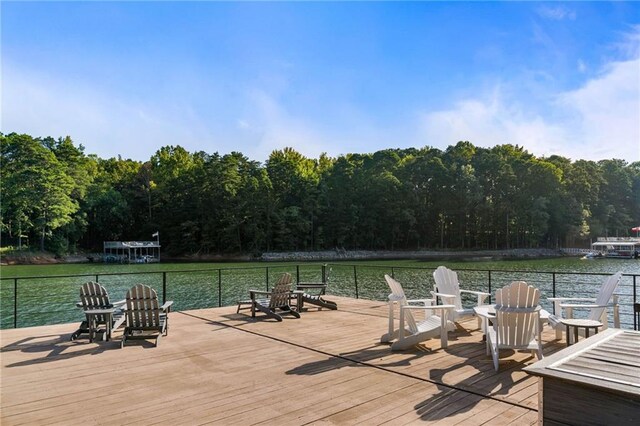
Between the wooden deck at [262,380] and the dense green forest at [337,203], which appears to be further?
the dense green forest at [337,203]

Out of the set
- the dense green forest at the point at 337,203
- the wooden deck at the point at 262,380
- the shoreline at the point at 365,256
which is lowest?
the shoreline at the point at 365,256

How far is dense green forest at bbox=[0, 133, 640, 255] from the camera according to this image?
4874 cm

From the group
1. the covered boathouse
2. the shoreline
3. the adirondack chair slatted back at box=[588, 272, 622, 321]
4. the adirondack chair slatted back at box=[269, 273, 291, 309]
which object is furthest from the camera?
the shoreline

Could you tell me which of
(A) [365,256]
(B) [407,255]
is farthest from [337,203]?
(B) [407,255]

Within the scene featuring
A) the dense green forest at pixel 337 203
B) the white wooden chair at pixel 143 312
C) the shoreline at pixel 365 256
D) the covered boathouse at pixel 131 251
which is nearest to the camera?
the white wooden chair at pixel 143 312

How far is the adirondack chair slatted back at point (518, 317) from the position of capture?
13.5 feet

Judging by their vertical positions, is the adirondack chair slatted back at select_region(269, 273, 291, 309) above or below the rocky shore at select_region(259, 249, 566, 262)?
above

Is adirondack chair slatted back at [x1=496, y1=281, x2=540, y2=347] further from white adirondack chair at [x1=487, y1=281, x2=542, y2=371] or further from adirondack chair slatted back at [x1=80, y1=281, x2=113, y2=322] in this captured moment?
adirondack chair slatted back at [x1=80, y1=281, x2=113, y2=322]

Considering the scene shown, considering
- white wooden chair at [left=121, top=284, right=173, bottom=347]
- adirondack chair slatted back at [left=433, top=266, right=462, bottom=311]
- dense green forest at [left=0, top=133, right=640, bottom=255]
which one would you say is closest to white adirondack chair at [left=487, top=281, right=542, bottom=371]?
adirondack chair slatted back at [left=433, top=266, right=462, bottom=311]

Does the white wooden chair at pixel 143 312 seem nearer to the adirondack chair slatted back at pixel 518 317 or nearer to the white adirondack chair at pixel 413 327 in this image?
the white adirondack chair at pixel 413 327

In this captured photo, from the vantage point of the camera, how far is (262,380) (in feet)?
12.5

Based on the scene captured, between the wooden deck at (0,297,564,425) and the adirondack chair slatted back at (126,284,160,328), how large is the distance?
0.29m

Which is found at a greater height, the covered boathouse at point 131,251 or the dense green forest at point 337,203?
the dense green forest at point 337,203

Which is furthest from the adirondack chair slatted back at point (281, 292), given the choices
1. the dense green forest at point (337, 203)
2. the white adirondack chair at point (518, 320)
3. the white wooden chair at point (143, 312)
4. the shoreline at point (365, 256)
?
the dense green forest at point (337, 203)
